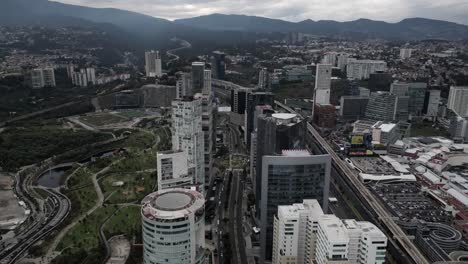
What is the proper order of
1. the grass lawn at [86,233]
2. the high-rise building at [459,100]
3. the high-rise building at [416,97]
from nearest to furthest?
the grass lawn at [86,233] < the high-rise building at [459,100] < the high-rise building at [416,97]

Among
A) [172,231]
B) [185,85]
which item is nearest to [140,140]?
[185,85]

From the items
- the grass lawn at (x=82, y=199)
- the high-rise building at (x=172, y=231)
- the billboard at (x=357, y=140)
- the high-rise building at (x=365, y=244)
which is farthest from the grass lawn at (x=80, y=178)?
the billboard at (x=357, y=140)

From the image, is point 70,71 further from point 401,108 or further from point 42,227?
point 401,108

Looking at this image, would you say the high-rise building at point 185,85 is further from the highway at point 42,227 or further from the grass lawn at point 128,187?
the highway at point 42,227

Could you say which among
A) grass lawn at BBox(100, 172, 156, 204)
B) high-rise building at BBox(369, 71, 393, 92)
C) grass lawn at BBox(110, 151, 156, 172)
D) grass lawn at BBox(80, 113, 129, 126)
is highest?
high-rise building at BBox(369, 71, 393, 92)

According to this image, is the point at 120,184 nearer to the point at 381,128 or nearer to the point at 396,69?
the point at 381,128

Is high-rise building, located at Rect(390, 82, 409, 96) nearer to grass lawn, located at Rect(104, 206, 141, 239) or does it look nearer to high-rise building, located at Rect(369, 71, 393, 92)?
high-rise building, located at Rect(369, 71, 393, 92)

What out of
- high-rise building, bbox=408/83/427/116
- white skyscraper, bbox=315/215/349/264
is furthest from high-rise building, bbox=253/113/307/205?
high-rise building, bbox=408/83/427/116
